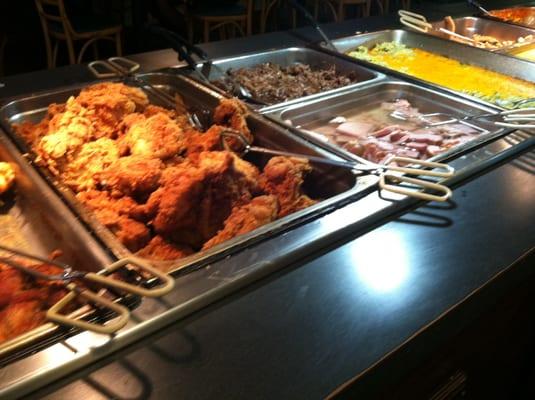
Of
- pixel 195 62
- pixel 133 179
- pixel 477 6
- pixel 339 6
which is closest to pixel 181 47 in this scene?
pixel 195 62

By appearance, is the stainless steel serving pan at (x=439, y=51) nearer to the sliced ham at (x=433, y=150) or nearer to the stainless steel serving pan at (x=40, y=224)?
the sliced ham at (x=433, y=150)

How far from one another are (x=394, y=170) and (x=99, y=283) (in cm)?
76

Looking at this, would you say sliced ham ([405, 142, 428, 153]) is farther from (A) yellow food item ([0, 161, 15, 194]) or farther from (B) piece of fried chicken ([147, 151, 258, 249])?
(A) yellow food item ([0, 161, 15, 194])

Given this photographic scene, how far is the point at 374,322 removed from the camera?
3.06 feet

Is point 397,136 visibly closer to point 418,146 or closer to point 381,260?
point 418,146

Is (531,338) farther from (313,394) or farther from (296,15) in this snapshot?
(296,15)

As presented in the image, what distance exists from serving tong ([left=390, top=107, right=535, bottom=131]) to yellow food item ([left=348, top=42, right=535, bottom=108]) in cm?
23

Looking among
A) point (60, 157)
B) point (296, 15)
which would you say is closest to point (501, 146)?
point (60, 157)

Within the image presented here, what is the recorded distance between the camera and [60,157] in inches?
51.8

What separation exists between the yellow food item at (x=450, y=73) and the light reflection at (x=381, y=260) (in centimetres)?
111

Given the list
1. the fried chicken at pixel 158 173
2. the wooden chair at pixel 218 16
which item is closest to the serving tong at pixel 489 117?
the fried chicken at pixel 158 173

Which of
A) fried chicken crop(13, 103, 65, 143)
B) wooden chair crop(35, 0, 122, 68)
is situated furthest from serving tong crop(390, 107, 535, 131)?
wooden chair crop(35, 0, 122, 68)

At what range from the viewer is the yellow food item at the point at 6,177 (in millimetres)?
1324

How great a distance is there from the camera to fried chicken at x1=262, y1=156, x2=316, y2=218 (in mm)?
1290
